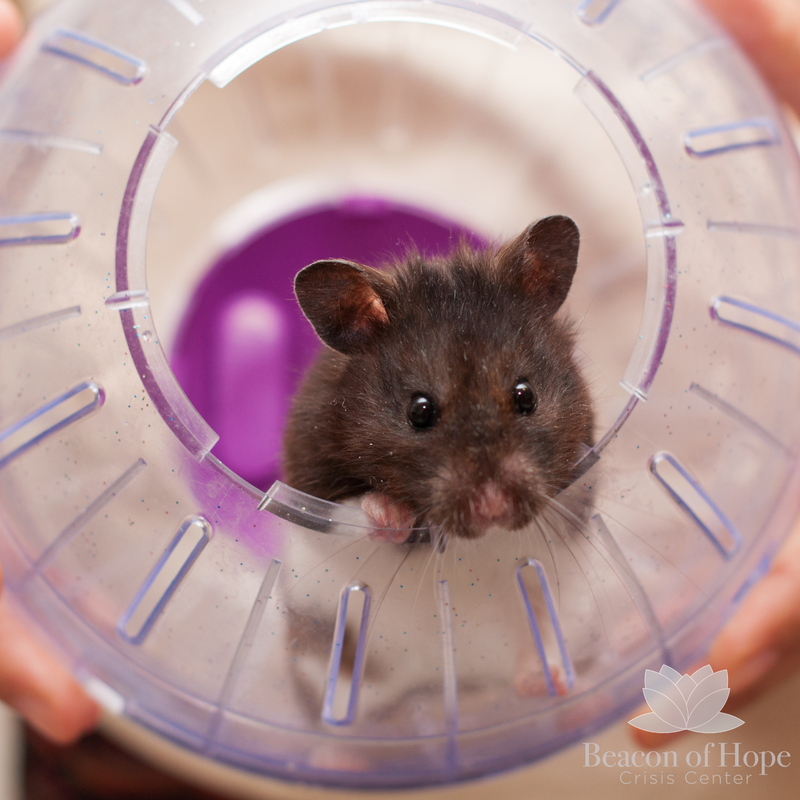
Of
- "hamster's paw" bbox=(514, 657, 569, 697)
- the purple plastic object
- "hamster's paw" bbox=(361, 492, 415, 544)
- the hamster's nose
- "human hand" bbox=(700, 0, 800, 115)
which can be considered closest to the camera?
the hamster's nose

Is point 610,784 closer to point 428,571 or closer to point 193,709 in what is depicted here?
point 428,571

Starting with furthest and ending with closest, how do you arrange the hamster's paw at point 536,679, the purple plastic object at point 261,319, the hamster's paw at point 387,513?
the purple plastic object at point 261,319 < the hamster's paw at point 387,513 < the hamster's paw at point 536,679

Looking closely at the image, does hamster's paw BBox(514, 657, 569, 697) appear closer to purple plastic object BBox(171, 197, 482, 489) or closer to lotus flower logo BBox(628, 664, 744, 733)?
lotus flower logo BBox(628, 664, 744, 733)

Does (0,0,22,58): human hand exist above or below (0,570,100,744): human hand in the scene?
above

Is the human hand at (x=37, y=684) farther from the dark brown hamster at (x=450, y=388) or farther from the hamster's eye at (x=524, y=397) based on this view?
the hamster's eye at (x=524, y=397)

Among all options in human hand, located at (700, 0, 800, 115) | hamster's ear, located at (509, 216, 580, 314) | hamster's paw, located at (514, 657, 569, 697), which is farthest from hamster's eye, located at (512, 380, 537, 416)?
human hand, located at (700, 0, 800, 115)

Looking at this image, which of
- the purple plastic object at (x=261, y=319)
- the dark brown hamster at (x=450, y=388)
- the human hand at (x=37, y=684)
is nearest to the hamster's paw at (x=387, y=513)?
the dark brown hamster at (x=450, y=388)

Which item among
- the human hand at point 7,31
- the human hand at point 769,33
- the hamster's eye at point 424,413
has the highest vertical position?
the human hand at point 769,33
